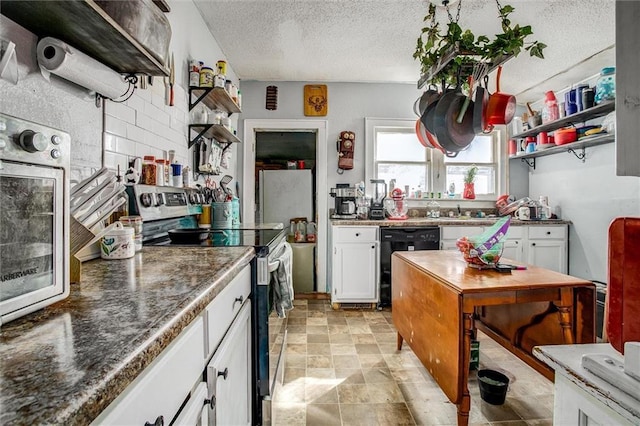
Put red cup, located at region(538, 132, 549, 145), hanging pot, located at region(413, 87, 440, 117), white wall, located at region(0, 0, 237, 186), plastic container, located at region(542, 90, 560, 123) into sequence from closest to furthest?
white wall, located at region(0, 0, 237, 186) < hanging pot, located at region(413, 87, 440, 117) < plastic container, located at region(542, 90, 560, 123) < red cup, located at region(538, 132, 549, 145)

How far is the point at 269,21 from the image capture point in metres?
2.69

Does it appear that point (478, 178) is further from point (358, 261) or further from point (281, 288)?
point (281, 288)

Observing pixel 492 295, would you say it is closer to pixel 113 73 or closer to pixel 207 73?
pixel 113 73

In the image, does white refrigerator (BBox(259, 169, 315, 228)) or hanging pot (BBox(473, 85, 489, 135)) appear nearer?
hanging pot (BBox(473, 85, 489, 135))

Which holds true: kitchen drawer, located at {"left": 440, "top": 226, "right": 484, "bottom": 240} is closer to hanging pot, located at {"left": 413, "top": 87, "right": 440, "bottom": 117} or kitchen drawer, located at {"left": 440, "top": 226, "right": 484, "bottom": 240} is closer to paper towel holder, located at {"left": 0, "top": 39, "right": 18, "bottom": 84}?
hanging pot, located at {"left": 413, "top": 87, "right": 440, "bottom": 117}

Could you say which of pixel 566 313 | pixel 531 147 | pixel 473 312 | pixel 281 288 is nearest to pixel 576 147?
pixel 531 147

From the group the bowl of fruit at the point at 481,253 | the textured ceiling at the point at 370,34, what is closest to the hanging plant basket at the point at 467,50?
the textured ceiling at the point at 370,34

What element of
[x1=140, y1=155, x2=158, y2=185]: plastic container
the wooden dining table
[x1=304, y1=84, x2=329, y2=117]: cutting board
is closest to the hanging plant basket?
the wooden dining table

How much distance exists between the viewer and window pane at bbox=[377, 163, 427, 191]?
4148 millimetres

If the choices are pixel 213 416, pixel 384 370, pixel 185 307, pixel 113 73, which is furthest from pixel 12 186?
pixel 384 370

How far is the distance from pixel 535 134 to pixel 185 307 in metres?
4.44

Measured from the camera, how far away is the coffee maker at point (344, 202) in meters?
3.75

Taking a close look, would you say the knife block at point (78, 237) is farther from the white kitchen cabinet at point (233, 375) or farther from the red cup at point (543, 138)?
the red cup at point (543, 138)

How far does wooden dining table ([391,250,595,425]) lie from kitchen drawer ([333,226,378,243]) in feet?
4.40
